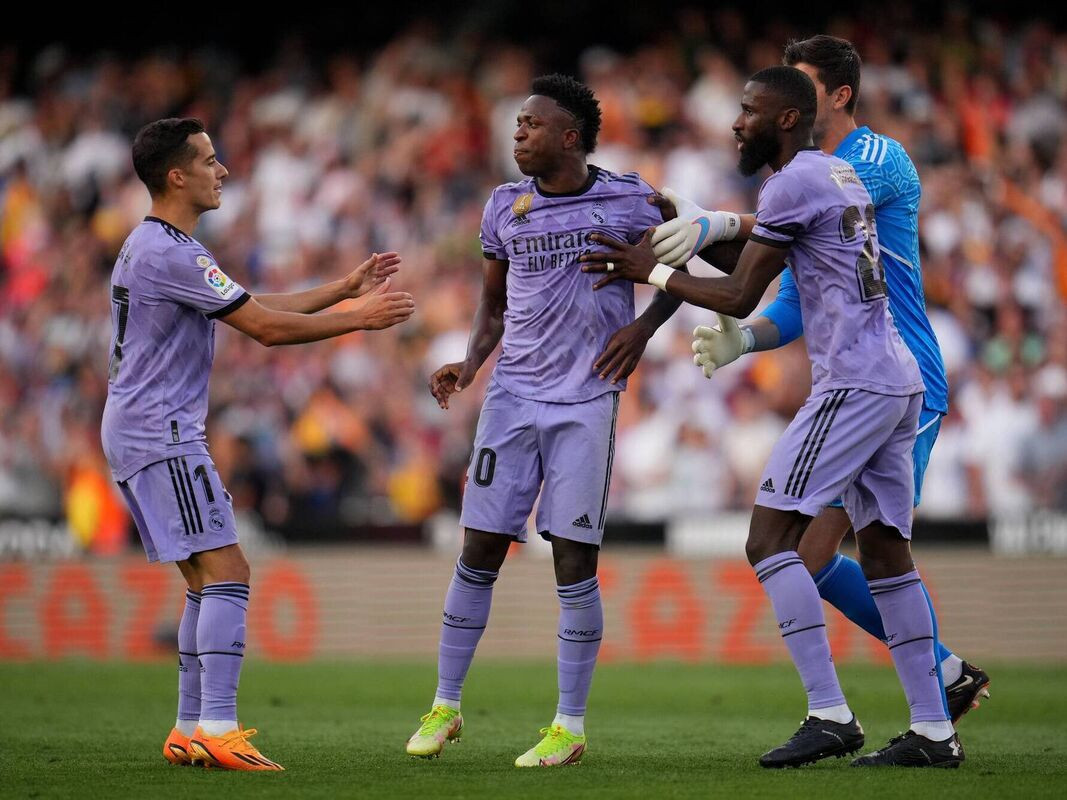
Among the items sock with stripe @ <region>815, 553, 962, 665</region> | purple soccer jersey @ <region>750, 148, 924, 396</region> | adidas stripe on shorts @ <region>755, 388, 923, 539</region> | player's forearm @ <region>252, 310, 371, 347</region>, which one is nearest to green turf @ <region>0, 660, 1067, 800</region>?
sock with stripe @ <region>815, 553, 962, 665</region>

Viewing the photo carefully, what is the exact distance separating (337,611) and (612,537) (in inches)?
99.9

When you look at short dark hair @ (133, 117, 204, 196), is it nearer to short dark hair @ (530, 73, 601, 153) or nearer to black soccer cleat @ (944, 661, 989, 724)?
short dark hair @ (530, 73, 601, 153)

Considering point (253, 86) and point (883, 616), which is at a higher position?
point (253, 86)

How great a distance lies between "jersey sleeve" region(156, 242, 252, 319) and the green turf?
1.89 m

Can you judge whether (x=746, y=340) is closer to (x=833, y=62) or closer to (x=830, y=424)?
(x=830, y=424)

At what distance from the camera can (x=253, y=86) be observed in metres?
20.8

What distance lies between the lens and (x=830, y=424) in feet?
19.6

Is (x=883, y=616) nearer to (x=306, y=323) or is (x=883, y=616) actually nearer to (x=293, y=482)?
(x=306, y=323)

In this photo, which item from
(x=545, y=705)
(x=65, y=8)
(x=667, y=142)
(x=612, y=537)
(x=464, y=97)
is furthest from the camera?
(x=65, y=8)

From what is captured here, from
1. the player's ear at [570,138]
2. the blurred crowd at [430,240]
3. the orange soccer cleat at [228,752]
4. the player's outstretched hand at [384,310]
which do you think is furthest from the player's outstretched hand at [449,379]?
the blurred crowd at [430,240]

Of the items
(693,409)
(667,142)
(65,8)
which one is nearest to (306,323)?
(693,409)

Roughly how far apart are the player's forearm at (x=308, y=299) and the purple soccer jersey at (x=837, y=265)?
1881 millimetres

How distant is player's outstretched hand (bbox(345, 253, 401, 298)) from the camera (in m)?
6.74

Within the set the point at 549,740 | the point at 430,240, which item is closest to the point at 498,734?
the point at 549,740
